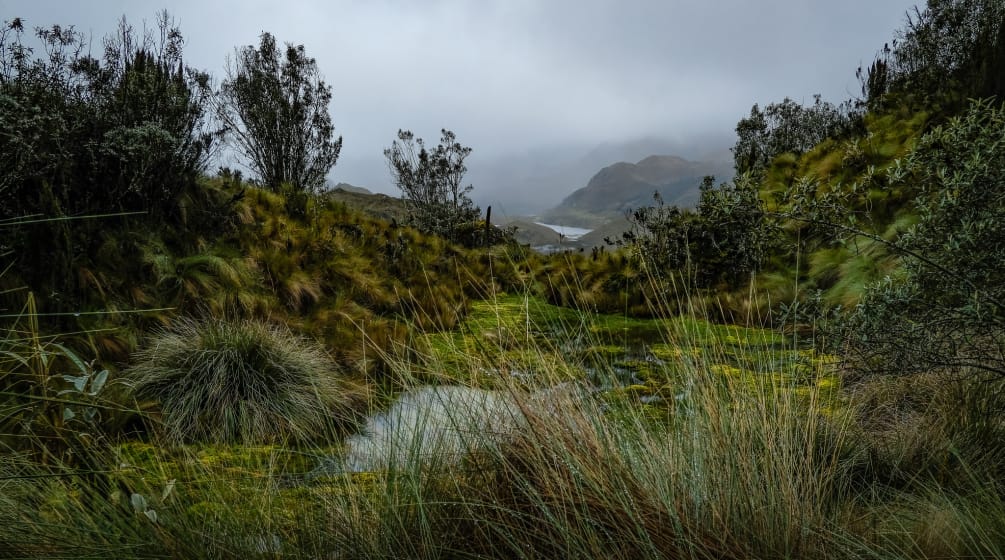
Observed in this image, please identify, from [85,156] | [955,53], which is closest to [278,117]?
[85,156]

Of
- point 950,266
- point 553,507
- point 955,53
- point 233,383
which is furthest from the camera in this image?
point 955,53

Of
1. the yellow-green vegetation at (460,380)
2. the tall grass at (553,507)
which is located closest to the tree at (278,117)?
the yellow-green vegetation at (460,380)

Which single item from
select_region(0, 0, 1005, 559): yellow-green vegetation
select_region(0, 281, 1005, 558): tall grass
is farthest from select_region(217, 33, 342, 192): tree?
select_region(0, 281, 1005, 558): tall grass

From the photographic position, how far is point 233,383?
350cm

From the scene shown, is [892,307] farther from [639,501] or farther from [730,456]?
[639,501]

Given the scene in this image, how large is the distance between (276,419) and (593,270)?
683 cm

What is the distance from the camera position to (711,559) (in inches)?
54.2

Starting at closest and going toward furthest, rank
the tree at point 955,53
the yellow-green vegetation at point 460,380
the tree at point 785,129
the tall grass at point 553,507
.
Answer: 1. the tall grass at point 553,507
2. the yellow-green vegetation at point 460,380
3. the tree at point 955,53
4. the tree at point 785,129

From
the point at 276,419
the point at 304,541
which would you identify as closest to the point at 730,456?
the point at 304,541

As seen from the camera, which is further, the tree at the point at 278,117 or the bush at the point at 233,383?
the tree at the point at 278,117

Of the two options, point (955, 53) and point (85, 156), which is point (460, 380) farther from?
point (955, 53)

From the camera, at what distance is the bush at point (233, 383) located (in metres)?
3.24

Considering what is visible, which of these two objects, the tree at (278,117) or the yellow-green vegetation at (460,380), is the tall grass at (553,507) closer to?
the yellow-green vegetation at (460,380)

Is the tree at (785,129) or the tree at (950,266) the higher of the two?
the tree at (785,129)
